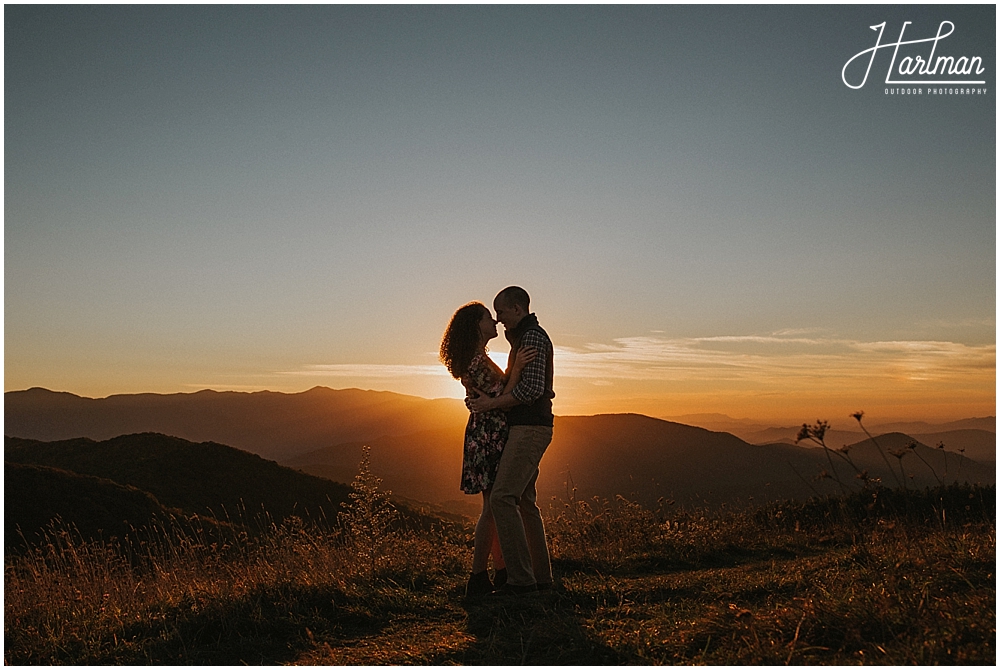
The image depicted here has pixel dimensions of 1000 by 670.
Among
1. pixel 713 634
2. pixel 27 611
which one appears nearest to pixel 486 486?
pixel 713 634

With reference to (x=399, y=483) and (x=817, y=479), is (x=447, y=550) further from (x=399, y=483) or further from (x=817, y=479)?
(x=399, y=483)

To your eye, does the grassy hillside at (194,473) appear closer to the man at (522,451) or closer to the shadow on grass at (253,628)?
the shadow on grass at (253,628)

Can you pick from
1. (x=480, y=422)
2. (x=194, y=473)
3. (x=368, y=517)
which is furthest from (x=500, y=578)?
(x=194, y=473)

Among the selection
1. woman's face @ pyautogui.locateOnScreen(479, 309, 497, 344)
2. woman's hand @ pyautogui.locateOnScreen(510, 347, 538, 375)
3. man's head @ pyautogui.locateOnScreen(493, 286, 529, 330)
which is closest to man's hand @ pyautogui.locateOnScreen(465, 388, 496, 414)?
woman's hand @ pyautogui.locateOnScreen(510, 347, 538, 375)

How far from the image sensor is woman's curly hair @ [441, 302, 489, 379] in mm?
5883

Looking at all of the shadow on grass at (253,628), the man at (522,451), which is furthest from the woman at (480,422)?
the shadow on grass at (253,628)

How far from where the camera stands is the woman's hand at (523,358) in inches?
221

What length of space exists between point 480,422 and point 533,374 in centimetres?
62

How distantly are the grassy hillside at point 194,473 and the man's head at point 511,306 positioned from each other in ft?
71.2

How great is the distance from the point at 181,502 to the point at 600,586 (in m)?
23.3

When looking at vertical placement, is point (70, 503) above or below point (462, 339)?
below

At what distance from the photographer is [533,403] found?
572cm

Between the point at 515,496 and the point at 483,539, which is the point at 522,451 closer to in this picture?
the point at 515,496

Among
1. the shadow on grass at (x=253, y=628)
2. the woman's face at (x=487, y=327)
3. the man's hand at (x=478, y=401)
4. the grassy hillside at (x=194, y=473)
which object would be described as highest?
the woman's face at (x=487, y=327)
